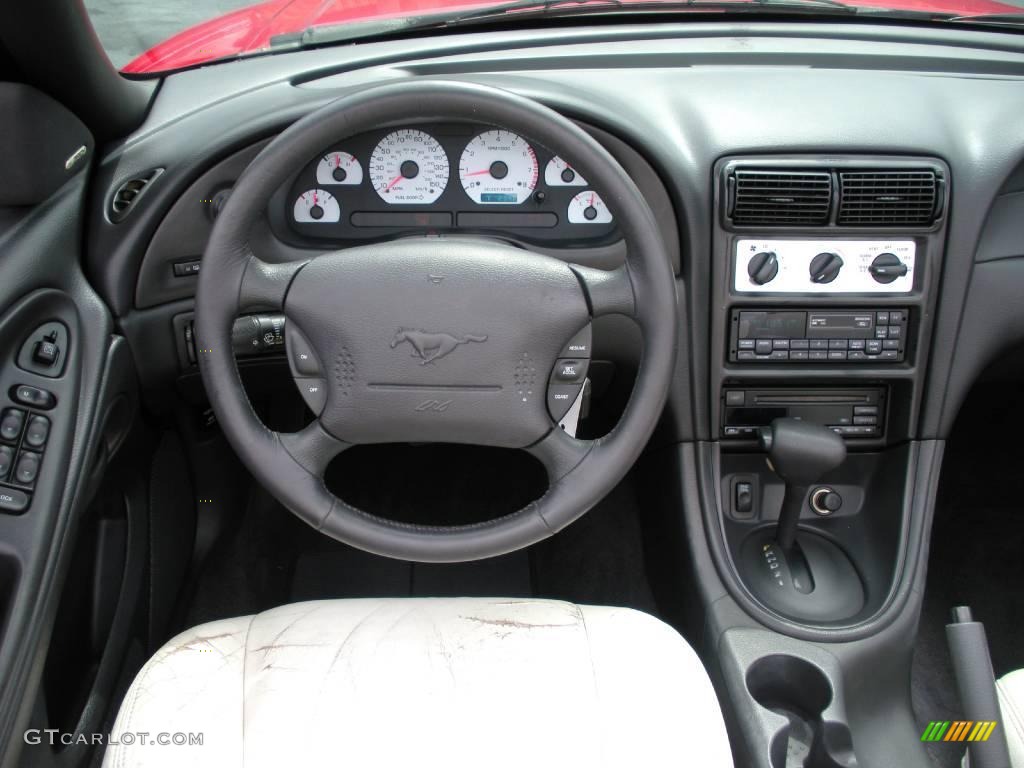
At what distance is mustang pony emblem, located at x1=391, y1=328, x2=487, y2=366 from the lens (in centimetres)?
117

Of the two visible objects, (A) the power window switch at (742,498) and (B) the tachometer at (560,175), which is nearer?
(B) the tachometer at (560,175)

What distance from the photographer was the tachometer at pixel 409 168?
1452 mm

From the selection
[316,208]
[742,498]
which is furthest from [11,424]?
[742,498]

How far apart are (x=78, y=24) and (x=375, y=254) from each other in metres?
0.55

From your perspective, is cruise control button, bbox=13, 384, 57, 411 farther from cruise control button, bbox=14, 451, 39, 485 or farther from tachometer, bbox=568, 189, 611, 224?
tachometer, bbox=568, 189, 611, 224

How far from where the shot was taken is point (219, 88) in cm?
153

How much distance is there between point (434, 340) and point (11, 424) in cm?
60

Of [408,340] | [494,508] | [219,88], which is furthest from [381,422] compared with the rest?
[494,508]

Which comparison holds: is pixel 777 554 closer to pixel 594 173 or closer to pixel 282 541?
pixel 594 173

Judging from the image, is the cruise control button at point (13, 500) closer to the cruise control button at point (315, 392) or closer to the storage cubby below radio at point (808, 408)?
the cruise control button at point (315, 392)

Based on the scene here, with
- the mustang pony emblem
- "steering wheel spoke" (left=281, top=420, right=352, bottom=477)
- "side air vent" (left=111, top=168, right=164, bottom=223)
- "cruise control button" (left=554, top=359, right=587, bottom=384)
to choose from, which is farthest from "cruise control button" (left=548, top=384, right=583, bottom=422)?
"side air vent" (left=111, top=168, right=164, bottom=223)

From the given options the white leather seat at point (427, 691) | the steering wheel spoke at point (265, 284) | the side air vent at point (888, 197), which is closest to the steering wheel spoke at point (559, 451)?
the white leather seat at point (427, 691)

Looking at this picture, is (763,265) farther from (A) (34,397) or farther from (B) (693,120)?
(A) (34,397)

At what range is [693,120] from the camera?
1498 mm
